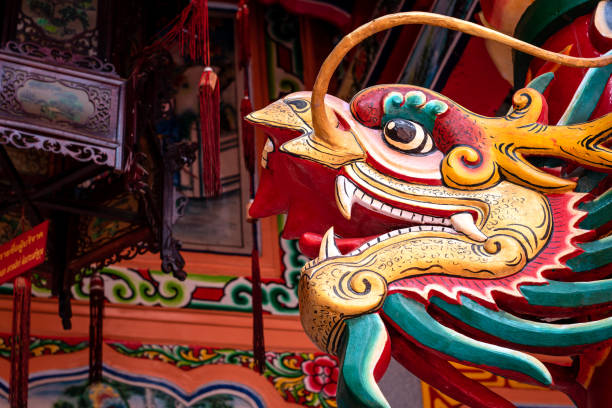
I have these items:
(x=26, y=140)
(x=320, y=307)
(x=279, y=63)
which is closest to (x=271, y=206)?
(x=320, y=307)

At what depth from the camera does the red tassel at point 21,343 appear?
263cm

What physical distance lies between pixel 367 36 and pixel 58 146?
1.31 m

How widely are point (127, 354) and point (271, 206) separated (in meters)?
1.69

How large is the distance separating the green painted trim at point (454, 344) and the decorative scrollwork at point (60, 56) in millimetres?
1650

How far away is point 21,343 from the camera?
2639 millimetres

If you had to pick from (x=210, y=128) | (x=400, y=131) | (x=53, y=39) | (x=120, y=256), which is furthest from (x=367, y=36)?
(x=120, y=256)

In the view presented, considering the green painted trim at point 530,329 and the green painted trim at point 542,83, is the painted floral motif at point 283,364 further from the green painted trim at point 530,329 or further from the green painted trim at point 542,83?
the green painted trim at point 530,329

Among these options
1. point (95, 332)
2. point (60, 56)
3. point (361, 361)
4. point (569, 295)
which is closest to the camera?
point (361, 361)

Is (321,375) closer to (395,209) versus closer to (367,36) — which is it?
(395,209)

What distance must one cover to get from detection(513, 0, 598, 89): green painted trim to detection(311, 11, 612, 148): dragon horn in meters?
0.40

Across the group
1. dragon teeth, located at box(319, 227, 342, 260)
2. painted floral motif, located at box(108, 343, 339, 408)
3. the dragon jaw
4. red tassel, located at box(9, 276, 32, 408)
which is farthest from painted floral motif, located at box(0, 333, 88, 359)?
dragon teeth, located at box(319, 227, 342, 260)

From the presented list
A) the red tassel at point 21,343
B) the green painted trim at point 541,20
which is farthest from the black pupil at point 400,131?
the red tassel at point 21,343

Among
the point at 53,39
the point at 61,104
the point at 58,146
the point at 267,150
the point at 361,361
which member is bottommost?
the point at 361,361

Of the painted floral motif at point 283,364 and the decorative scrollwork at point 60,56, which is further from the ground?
the decorative scrollwork at point 60,56
